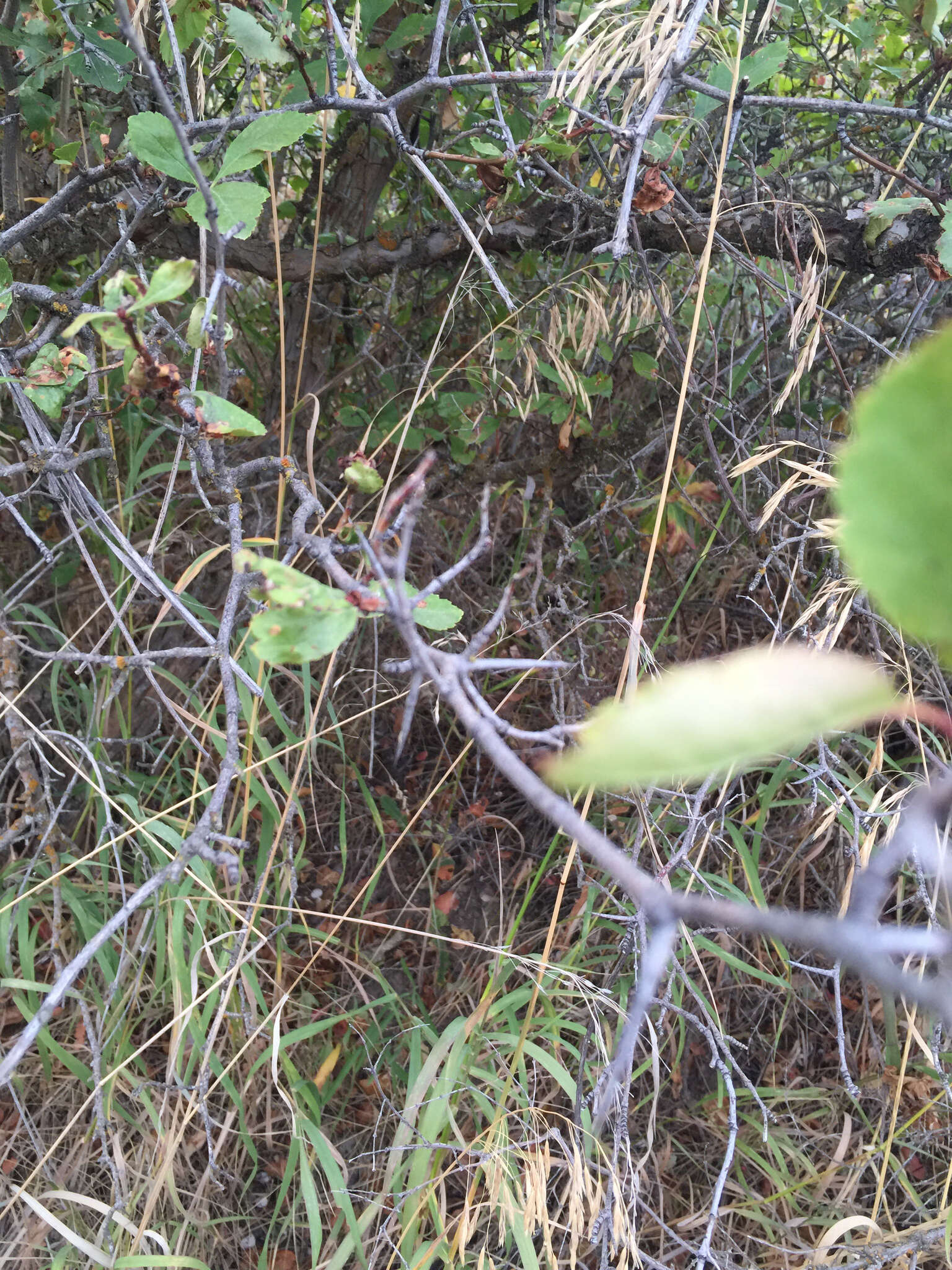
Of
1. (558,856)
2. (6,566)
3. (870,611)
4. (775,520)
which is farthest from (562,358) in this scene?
(6,566)

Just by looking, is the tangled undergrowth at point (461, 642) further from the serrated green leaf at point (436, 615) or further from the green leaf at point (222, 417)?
the serrated green leaf at point (436, 615)

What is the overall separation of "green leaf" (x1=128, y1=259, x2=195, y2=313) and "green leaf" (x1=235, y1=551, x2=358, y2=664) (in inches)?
6.2

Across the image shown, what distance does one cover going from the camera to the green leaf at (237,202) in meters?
0.55

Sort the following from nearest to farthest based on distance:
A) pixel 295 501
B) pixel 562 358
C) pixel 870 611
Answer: pixel 870 611, pixel 562 358, pixel 295 501

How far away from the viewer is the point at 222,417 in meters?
0.49

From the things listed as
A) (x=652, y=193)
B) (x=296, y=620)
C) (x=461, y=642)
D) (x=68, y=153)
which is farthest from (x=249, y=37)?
(x=461, y=642)

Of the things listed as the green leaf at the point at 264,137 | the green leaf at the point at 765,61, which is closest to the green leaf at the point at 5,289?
the green leaf at the point at 264,137

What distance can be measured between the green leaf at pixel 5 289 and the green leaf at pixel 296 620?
0.50 metres

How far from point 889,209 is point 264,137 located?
2.03 feet

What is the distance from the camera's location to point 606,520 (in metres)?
1.19

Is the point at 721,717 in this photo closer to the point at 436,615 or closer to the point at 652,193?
the point at 436,615

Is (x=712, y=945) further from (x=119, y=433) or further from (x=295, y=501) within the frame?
(x=119, y=433)

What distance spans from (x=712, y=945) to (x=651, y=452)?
0.69 metres

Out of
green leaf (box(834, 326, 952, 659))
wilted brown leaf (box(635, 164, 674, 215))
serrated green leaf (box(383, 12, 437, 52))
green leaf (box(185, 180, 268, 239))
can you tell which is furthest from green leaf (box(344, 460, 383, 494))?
serrated green leaf (box(383, 12, 437, 52))
